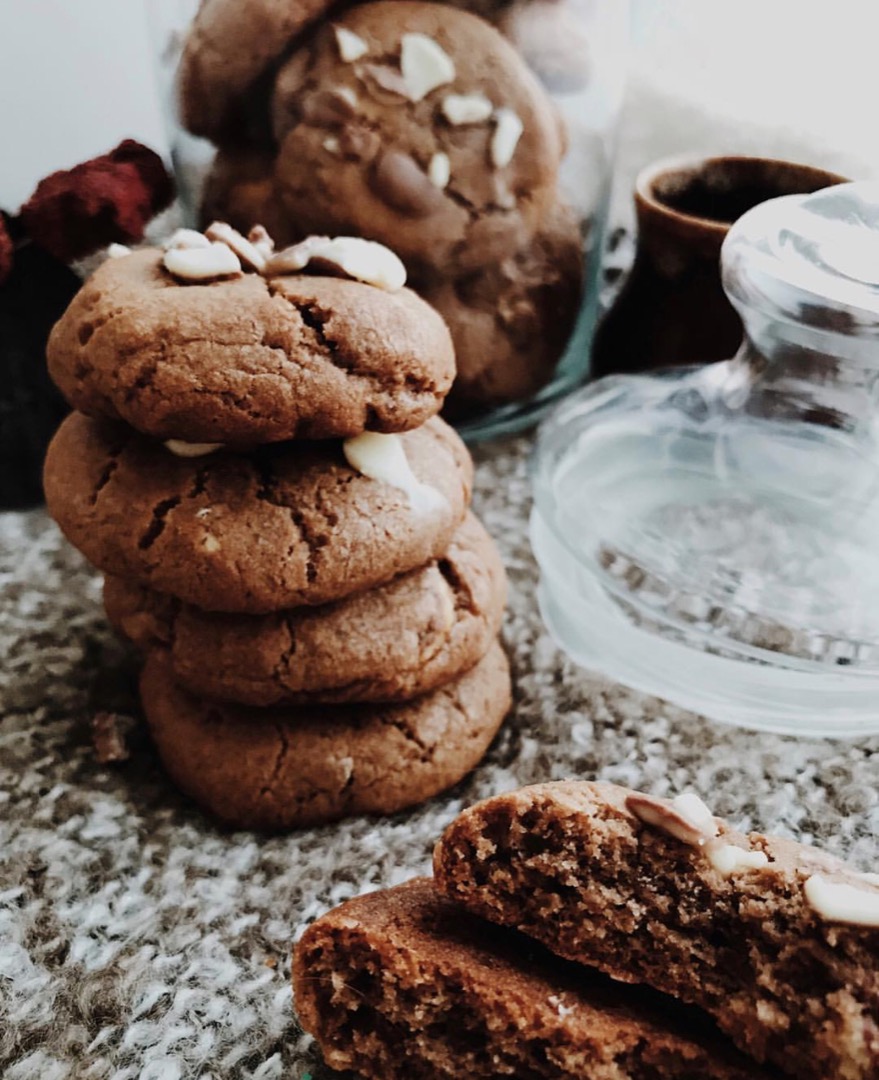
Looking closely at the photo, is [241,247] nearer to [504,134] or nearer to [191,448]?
[191,448]

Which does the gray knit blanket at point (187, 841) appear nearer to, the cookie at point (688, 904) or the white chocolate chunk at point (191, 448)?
the cookie at point (688, 904)

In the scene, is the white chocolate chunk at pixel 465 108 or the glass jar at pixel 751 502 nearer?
the glass jar at pixel 751 502

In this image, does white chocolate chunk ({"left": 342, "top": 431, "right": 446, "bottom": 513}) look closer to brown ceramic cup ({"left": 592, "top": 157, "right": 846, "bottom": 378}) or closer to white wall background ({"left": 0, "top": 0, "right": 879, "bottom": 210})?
brown ceramic cup ({"left": 592, "top": 157, "right": 846, "bottom": 378})

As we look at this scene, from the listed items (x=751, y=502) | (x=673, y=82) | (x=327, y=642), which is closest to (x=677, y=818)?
(x=327, y=642)

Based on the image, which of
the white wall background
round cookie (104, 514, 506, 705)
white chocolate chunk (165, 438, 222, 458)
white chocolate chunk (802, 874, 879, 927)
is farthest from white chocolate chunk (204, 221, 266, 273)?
the white wall background

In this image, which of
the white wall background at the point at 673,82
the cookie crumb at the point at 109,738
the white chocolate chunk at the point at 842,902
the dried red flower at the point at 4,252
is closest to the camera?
the white chocolate chunk at the point at 842,902

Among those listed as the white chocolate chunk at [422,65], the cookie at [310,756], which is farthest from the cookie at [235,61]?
the cookie at [310,756]
